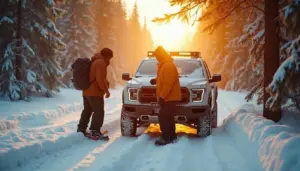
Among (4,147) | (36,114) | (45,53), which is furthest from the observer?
(45,53)

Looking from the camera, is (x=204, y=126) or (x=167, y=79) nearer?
(x=167, y=79)

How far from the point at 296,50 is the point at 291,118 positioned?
186 inches

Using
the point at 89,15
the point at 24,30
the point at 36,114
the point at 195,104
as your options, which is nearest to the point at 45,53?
the point at 24,30

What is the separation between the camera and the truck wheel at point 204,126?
758 centimetres

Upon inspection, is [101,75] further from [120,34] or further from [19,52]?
[120,34]

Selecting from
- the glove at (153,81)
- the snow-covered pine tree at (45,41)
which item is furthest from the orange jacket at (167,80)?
the snow-covered pine tree at (45,41)

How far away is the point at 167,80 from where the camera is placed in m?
6.57

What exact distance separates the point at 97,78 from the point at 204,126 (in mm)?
3033

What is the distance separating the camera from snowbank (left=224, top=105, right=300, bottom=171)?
401cm

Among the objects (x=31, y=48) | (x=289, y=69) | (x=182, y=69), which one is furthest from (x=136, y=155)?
(x=31, y=48)

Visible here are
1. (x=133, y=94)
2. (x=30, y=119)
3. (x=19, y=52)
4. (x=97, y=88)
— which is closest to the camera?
(x=97, y=88)

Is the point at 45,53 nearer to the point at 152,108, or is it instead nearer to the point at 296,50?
the point at 152,108

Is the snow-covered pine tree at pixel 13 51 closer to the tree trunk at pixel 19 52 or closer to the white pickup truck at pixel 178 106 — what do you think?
the tree trunk at pixel 19 52

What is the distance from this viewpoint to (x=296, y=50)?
3840 mm
